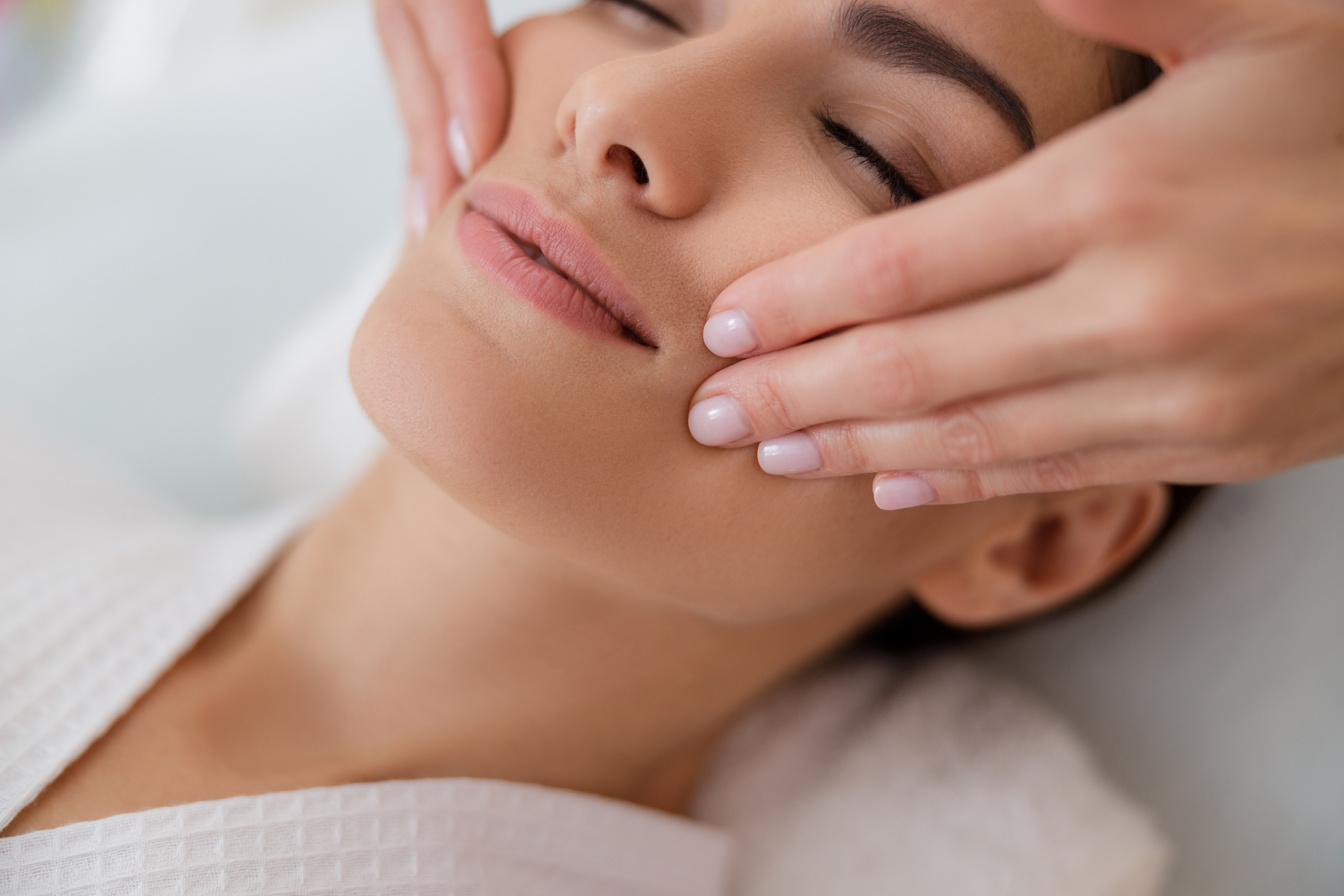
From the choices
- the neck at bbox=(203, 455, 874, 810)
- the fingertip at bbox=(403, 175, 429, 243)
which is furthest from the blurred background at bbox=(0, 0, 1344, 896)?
the fingertip at bbox=(403, 175, 429, 243)

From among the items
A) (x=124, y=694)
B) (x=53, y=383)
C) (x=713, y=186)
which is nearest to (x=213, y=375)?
(x=53, y=383)

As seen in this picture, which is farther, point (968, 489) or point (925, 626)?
point (925, 626)

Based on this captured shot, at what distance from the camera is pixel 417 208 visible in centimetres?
89

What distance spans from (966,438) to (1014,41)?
0.99 ft

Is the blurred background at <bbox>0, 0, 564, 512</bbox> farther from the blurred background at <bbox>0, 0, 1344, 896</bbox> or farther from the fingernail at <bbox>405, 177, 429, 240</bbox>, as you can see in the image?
the fingernail at <bbox>405, 177, 429, 240</bbox>

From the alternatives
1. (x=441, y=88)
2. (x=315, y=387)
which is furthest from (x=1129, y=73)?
(x=315, y=387)

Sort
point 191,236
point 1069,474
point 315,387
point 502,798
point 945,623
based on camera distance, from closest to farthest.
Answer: point 1069,474, point 502,798, point 945,623, point 315,387, point 191,236

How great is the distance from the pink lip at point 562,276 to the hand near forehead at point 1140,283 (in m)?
0.13

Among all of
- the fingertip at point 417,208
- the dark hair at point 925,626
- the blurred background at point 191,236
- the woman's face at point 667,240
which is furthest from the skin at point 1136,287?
the blurred background at point 191,236

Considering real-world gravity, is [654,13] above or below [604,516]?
above

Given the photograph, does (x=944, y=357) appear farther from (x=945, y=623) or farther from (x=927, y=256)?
(x=945, y=623)

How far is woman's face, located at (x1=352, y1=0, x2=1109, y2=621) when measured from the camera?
25.3 inches

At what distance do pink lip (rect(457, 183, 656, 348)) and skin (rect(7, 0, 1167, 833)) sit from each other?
0.01 m

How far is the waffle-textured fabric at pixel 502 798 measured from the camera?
784mm
